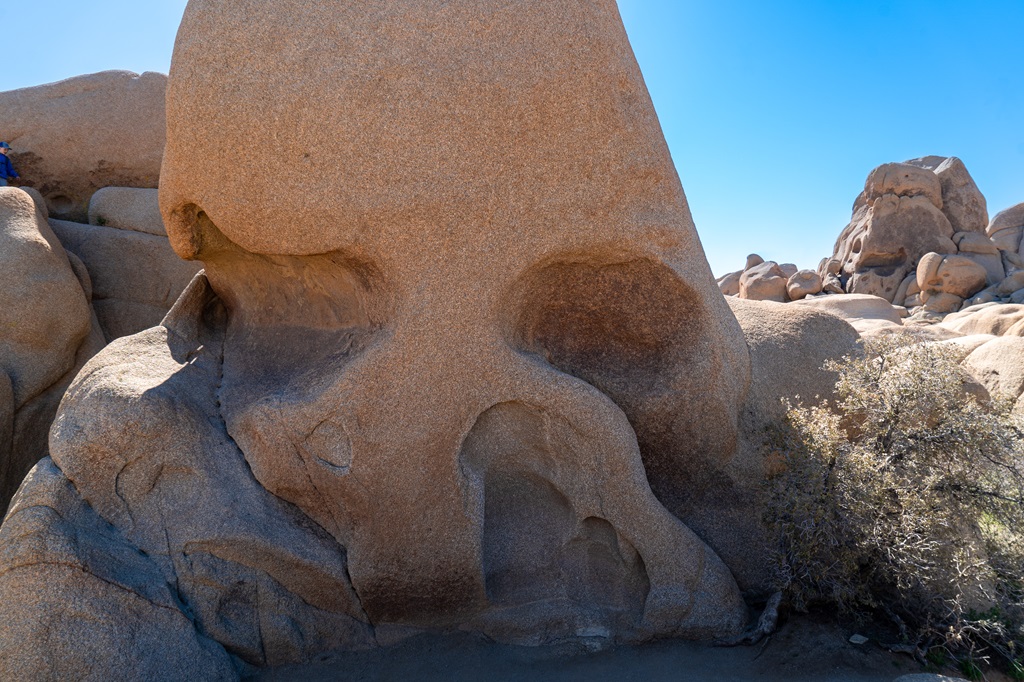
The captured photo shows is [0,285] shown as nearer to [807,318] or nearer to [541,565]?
[541,565]

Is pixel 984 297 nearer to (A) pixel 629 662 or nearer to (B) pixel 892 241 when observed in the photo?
(B) pixel 892 241

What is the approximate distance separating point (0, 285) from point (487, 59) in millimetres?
4123

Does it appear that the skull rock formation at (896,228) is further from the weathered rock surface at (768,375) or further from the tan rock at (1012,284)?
the weathered rock surface at (768,375)

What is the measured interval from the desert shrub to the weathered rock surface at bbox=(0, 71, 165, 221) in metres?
6.73

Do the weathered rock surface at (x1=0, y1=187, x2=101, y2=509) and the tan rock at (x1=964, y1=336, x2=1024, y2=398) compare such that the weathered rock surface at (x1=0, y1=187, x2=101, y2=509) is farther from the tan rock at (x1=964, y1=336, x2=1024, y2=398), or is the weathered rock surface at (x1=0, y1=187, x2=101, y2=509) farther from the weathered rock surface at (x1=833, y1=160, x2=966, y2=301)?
the weathered rock surface at (x1=833, y1=160, x2=966, y2=301)

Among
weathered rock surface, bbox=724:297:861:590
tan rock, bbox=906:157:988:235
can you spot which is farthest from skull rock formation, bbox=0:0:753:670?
tan rock, bbox=906:157:988:235

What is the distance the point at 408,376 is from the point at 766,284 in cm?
2353

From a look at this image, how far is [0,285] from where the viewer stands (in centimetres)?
531

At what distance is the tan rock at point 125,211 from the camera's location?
6.96 m

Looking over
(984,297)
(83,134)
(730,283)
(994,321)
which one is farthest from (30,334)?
(730,283)

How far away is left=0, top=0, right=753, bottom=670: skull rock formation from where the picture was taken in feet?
11.5

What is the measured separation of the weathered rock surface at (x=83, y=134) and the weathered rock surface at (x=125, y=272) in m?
0.80

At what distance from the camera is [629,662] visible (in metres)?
3.47

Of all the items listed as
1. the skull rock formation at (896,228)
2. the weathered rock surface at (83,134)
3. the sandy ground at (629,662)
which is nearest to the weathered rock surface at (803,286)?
the skull rock formation at (896,228)
